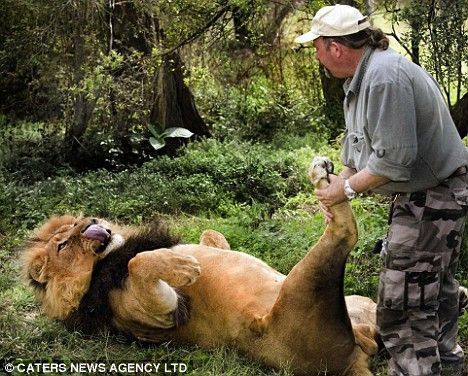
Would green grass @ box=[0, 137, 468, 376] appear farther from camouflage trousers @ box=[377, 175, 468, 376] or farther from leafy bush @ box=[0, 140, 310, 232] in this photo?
camouflage trousers @ box=[377, 175, 468, 376]

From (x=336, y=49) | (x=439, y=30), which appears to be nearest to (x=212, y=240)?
(x=336, y=49)

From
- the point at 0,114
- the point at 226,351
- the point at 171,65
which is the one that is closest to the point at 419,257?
the point at 226,351

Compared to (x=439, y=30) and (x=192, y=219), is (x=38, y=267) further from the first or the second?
(x=439, y=30)

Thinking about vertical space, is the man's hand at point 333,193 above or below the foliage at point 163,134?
above

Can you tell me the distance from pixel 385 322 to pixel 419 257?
15.5 inches

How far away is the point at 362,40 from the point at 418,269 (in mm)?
1123

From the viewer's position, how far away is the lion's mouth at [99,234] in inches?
168

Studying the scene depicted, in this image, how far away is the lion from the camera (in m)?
3.70

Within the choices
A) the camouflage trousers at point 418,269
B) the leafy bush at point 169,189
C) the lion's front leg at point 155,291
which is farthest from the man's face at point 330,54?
the leafy bush at point 169,189

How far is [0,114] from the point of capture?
13133 mm

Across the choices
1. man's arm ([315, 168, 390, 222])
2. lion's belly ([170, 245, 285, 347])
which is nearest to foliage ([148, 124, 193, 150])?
lion's belly ([170, 245, 285, 347])

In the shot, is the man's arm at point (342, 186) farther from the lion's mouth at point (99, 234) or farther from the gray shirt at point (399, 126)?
the lion's mouth at point (99, 234)

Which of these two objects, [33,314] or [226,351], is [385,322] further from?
[33,314]

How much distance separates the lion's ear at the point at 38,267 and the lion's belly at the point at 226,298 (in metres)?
0.87
